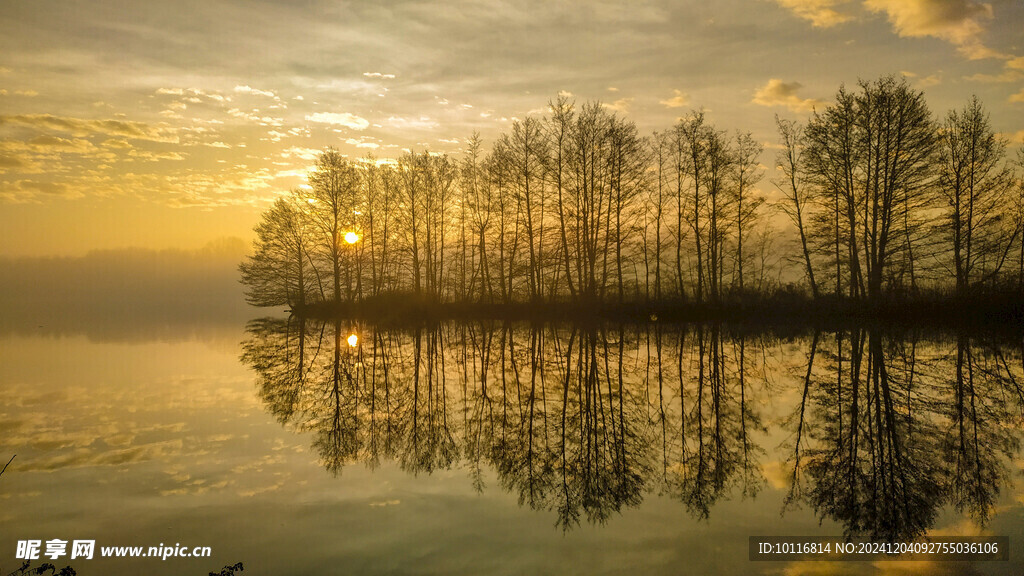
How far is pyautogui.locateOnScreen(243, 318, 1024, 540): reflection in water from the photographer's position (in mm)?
5910

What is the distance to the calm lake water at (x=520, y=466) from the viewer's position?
480cm

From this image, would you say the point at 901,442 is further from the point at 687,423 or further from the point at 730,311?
the point at 730,311

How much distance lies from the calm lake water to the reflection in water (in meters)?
0.05

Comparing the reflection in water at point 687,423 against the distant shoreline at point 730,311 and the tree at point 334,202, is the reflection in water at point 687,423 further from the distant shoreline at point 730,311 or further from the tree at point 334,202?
the tree at point 334,202

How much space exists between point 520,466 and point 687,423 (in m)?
3.08

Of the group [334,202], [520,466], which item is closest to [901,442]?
[520,466]

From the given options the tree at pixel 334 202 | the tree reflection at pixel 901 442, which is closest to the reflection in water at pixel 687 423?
the tree reflection at pixel 901 442

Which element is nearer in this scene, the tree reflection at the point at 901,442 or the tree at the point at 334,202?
Result: the tree reflection at the point at 901,442

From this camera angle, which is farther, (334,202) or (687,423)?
(334,202)

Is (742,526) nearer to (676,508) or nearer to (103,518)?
(676,508)

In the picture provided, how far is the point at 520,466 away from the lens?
6.85 metres

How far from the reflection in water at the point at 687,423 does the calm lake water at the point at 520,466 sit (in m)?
0.05

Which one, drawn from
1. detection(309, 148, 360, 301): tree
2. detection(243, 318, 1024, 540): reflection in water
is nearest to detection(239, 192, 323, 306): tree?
detection(309, 148, 360, 301): tree

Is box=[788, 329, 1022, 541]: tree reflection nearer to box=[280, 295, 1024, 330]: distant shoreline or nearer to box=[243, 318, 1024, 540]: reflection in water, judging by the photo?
box=[243, 318, 1024, 540]: reflection in water
